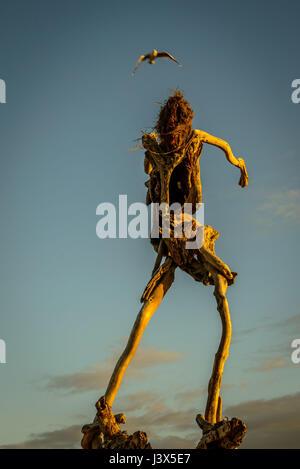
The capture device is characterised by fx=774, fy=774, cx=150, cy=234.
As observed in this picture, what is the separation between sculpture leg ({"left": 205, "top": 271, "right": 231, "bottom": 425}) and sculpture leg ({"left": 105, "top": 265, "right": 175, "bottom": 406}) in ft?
3.10

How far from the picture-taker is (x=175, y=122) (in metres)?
14.5

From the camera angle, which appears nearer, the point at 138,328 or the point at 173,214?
the point at 138,328

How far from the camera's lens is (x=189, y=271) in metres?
14.8

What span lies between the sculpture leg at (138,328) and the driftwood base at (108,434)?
334 mm

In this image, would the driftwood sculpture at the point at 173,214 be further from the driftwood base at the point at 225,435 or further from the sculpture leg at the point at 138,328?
the driftwood base at the point at 225,435

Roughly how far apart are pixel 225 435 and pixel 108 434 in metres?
2.10

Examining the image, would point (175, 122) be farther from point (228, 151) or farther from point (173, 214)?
point (173, 214)

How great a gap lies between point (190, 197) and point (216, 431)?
4.72 m

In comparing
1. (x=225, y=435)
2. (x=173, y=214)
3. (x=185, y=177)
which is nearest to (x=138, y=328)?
(x=173, y=214)

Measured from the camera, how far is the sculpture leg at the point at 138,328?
13367 millimetres

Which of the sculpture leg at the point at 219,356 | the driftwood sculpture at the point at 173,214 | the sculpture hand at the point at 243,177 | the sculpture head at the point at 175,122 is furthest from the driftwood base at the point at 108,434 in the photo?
the sculpture hand at the point at 243,177

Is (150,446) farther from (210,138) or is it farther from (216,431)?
(210,138)

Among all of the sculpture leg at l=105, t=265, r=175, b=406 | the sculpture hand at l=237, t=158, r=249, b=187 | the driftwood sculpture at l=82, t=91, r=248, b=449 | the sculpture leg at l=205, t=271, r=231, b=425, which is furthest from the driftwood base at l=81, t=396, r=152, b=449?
the sculpture hand at l=237, t=158, r=249, b=187
